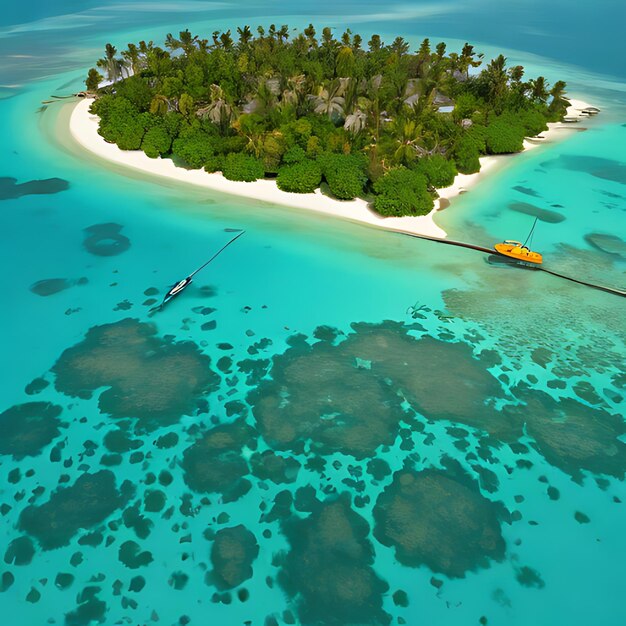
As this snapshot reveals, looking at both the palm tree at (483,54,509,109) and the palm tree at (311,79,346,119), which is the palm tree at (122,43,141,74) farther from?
the palm tree at (483,54,509,109)

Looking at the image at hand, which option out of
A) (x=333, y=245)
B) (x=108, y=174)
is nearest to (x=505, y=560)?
(x=333, y=245)

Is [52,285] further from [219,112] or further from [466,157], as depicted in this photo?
[466,157]

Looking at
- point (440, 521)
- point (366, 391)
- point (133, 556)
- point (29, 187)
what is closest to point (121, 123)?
point (29, 187)

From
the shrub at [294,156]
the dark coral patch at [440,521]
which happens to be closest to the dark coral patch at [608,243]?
the shrub at [294,156]

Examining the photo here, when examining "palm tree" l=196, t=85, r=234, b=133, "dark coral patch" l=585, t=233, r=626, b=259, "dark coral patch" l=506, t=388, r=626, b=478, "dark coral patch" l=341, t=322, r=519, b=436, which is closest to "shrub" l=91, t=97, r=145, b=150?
"palm tree" l=196, t=85, r=234, b=133

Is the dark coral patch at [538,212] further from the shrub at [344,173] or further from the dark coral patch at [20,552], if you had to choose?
the dark coral patch at [20,552]

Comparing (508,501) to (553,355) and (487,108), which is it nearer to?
(553,355)

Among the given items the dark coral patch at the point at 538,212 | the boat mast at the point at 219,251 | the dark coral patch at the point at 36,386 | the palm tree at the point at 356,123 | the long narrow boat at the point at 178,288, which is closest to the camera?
the dark coral patch at the point at 36,386
